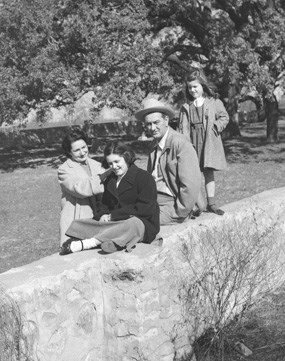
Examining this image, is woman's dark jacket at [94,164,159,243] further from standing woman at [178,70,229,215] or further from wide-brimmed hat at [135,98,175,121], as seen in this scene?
standing woman at [178,70,229,215]

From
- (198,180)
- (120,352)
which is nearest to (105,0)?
(198,180)

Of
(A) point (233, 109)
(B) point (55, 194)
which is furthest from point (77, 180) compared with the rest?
(A) point (233, 109)

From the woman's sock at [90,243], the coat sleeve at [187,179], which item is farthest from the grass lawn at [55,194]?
the woman's sock at [90,243]

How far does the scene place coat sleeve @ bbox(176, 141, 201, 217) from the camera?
221 inches

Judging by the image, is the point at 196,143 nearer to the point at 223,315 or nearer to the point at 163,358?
the point at 223,315

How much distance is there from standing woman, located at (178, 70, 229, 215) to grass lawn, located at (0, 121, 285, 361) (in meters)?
1.48

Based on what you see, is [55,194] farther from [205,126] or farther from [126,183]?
[126,183]

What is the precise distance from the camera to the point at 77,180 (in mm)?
5426

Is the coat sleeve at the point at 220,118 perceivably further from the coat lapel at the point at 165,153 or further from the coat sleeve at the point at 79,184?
the coat sleeve at the point at 79,184

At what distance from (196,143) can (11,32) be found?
1327 centimetres

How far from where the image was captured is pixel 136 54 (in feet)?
61.9

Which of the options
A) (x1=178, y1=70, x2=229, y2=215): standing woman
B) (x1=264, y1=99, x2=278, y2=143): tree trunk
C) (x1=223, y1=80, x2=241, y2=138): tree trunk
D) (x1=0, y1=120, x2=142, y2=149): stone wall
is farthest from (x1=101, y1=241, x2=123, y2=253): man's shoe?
(x1=0, y1=120, x2=142, y2=149): stone wall

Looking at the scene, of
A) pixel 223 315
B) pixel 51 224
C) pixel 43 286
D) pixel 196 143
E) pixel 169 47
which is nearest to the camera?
pixel 43 286

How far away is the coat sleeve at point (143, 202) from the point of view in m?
4.99
